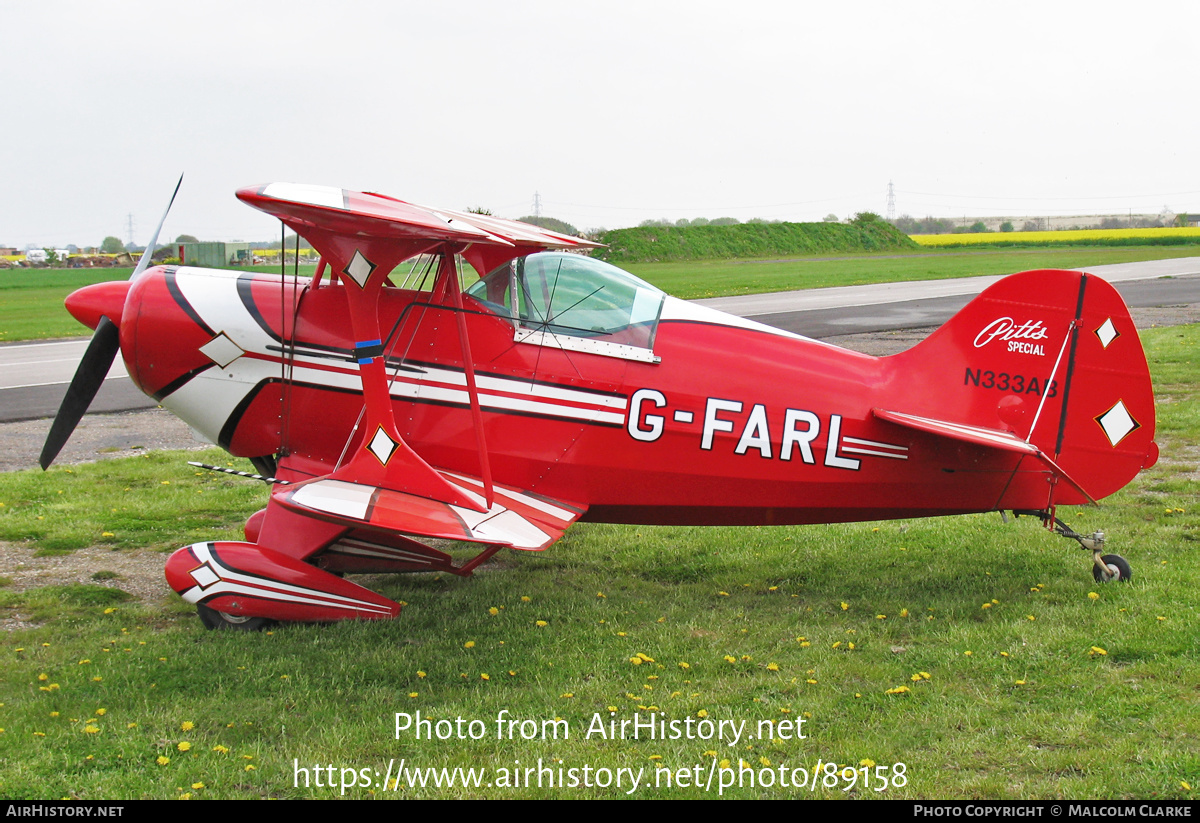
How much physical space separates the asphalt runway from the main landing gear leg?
1124 centimetres

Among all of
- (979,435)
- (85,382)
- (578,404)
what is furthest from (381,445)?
(979,435)

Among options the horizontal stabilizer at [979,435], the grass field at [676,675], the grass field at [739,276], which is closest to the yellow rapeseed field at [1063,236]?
the grass field at [739,276]

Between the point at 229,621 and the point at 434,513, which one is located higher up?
the point at 434,513

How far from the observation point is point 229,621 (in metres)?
5.59

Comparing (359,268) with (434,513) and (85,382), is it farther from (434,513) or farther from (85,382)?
(85,382)

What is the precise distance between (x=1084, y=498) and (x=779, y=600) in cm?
202

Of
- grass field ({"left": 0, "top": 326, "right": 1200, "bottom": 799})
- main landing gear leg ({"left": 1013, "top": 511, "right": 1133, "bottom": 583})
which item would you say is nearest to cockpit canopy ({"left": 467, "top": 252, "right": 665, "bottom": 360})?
grass field ({"left": 0, "top": 326, "right": 1200, "bottom": 799})

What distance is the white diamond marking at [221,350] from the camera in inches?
234

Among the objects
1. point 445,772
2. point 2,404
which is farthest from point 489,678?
point 2,404

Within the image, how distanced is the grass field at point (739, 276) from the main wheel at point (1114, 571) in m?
21.3

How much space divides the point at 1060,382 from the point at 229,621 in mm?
5294

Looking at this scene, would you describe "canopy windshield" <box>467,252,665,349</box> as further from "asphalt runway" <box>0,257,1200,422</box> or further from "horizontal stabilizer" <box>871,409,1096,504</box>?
"asphalt runway" <box>0,257,1200,422</box>

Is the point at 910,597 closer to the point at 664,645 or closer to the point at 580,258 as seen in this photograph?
the point at 664,645

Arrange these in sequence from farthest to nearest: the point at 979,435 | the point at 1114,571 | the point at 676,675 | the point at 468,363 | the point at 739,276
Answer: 1. the point at 739,276
2. the point at 1114,571
3. the point at 979,435
4. the point at 468,363
5. the point at 676,675
